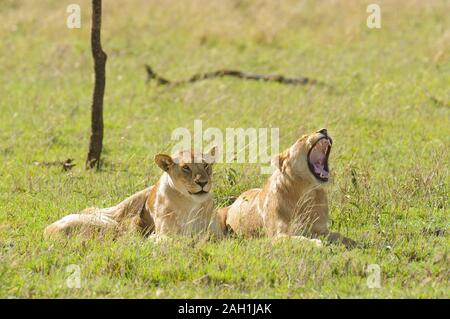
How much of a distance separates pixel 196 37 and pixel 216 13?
222 cm

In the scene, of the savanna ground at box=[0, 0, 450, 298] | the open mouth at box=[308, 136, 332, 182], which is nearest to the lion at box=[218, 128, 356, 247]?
the open mouth at box=[308, 136, 332, 182]

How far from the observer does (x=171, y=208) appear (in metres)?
9.61

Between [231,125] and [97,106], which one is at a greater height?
[97,106]

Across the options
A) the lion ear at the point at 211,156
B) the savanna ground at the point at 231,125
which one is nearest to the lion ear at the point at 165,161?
the lion ear at the point at 211,156

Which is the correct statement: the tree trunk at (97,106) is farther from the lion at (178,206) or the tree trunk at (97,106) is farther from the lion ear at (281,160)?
the lion ear at (281,160)

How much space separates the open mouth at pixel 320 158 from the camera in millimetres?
9742

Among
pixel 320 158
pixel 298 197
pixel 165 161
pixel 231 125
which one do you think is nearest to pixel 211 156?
pixel 165 161

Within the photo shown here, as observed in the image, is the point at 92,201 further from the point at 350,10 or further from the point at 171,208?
the point at 350,10

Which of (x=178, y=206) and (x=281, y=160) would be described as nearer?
(x=178, y=206)

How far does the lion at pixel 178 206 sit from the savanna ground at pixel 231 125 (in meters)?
0.28

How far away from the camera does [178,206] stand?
9625 mm

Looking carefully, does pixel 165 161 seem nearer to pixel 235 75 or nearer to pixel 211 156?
pixel 211 156

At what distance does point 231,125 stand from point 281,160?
518 cm

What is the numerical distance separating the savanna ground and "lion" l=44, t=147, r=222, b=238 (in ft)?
0.92
